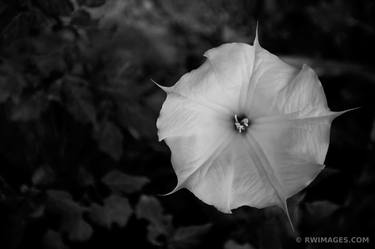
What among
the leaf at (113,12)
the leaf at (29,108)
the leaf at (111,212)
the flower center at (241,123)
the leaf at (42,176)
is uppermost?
the leaf at (113,12)

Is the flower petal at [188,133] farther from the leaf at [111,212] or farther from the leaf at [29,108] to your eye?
the leaf at [29,108]

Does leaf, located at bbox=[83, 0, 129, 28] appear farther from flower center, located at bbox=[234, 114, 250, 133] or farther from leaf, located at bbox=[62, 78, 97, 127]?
flower center, located at bbox=[234, 114, 250, 133]

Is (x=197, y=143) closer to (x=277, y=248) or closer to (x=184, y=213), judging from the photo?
(x=277, y=248)

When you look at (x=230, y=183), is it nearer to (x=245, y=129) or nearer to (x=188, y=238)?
(x=245, y=129)

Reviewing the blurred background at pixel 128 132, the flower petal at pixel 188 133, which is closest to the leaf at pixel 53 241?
the blurred background at pixel 128 132

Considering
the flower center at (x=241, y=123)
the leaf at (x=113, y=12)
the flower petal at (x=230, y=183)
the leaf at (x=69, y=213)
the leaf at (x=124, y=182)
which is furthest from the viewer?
the leaf at (x=113, y=12)

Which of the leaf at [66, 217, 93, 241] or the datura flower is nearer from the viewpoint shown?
the datura flower

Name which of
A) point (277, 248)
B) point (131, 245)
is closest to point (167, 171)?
point (131, 245)

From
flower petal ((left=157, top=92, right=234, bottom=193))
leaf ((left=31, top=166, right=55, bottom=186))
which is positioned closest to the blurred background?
leaf ((left=31, top=166, right=55, bottom=186))

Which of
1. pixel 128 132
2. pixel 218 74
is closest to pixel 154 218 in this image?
pixel 128 132
